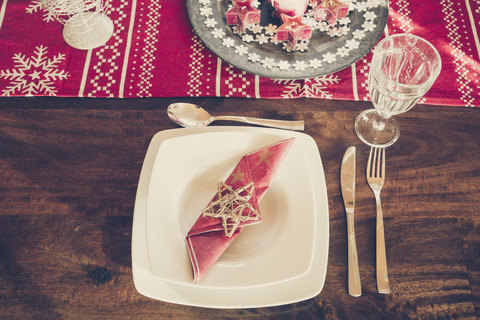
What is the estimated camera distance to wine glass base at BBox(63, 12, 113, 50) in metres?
0.74

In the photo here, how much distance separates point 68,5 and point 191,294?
0.60 metres

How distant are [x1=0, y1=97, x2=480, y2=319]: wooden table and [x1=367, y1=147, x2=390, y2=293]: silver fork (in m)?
0.01

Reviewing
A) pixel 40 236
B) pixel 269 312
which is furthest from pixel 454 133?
pixel 40 236

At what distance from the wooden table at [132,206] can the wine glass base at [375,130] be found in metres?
0.01

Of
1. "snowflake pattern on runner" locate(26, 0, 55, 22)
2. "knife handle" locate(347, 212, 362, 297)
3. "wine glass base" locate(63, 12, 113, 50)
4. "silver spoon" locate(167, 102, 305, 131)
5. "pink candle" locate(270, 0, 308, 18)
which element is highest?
"pink candle" locate(270, 0, 308, 18)

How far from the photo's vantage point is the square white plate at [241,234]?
18.9 inches

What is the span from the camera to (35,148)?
658 millimetres

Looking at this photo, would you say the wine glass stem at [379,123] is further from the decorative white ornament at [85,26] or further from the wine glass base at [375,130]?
the decorative white ornament at [85,26]

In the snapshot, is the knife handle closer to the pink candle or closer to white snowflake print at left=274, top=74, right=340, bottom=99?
white snowflake print at left=274, top=74, right=340, bottom=99

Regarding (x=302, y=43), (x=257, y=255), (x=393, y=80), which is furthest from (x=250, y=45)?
(x=257, y=255)

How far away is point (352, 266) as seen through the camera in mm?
559

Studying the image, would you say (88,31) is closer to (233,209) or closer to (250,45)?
(250,45)

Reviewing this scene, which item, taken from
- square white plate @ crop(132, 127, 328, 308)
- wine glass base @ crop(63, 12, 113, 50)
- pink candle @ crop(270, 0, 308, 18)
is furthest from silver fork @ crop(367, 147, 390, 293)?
wine glass base @ crop(63, 12, 113, 50)

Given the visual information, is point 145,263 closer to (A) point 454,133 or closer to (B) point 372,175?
(B) point 372,175
